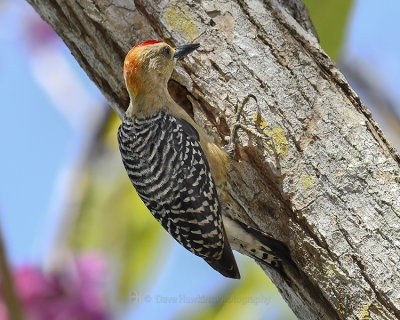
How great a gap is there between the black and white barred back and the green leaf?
1.13 meters

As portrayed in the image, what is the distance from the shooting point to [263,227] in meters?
3.54

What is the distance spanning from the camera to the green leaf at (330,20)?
4027mm

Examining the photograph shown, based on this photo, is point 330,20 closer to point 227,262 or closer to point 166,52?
point 166,52

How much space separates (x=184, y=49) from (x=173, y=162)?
2.17 feet

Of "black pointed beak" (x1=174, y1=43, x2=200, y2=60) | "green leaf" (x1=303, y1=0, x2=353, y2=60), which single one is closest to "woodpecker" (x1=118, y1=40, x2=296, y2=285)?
"black pointed beak" (x1=174, y1=43, x2=200, y2=60)

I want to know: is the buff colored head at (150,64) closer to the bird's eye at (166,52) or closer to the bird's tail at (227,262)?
the bird's eye at (166,52)

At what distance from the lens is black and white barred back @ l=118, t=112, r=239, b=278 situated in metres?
3.52

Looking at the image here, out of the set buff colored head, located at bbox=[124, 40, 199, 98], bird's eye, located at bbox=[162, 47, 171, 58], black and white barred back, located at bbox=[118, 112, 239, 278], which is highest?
buff colored head, located at bbox=[124, 40, 199, 98]

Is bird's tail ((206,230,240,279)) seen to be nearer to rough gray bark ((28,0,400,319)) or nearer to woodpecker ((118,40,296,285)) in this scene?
woodpecker ((118,40,296,285))

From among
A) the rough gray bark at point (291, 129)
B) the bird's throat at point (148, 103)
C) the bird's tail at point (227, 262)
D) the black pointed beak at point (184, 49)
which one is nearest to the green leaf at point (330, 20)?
the rough gray bark at point (291, 129)

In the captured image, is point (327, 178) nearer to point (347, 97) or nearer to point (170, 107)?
point (347, 97)

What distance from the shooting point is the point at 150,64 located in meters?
3.90

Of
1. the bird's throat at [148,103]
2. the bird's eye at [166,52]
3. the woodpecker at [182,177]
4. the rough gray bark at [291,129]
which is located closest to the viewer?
the rough gray bark at [291,129]

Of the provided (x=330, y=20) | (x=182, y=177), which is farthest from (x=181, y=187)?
(x=330, y=20)
